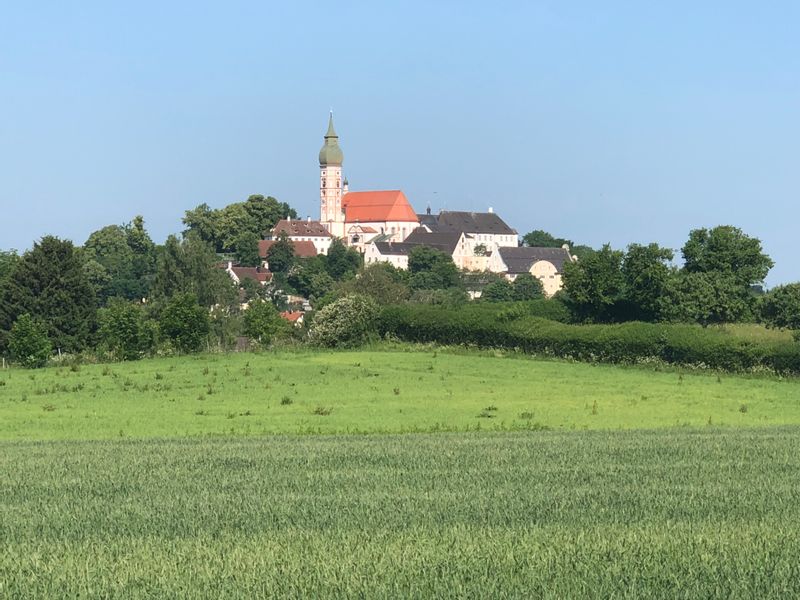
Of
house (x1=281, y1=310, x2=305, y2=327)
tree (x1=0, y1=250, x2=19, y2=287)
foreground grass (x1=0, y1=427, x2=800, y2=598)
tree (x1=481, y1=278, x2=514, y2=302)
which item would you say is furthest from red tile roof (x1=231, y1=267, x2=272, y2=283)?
foreground grass (x1=0, y1=427, x2=800, y2=598)

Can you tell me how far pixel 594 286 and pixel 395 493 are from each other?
54423 mm

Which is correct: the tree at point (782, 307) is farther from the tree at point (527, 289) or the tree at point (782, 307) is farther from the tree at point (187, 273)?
the tree at point (527, 289)

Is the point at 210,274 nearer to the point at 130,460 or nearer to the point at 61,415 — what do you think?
the point at 61,415

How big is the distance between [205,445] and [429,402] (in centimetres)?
1310

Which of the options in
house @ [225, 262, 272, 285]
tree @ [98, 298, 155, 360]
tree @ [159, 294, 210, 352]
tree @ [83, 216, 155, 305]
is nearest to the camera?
tree @ [98, 298, 155, 360]

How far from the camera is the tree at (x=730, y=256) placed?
71.8m

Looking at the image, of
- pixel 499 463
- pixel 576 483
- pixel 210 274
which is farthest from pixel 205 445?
pixel 210 274

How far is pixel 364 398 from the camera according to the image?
126ft

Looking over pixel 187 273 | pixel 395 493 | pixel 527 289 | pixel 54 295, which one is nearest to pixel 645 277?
pixel 54 295

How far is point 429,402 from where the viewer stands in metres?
37.7

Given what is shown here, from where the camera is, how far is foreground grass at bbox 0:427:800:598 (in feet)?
35.2

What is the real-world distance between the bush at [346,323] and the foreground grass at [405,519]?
36806 mm

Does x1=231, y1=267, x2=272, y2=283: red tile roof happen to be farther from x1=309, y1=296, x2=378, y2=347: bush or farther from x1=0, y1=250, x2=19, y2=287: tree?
x1=309, y1=296, x2=378, y2=347: bush

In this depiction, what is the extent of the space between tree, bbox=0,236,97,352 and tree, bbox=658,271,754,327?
32243 millimetres
